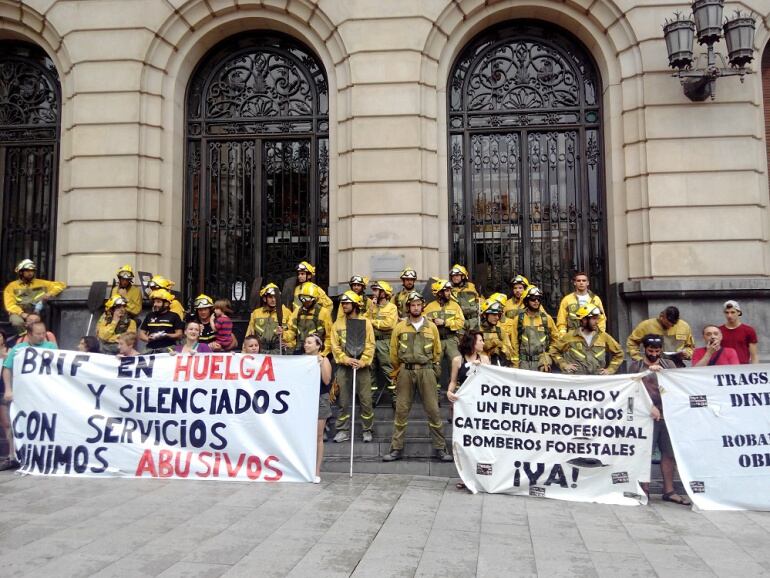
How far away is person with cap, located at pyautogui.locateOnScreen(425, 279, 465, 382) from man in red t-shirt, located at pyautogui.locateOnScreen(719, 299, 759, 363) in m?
3.70

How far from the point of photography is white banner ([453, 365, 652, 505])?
679 centimetres

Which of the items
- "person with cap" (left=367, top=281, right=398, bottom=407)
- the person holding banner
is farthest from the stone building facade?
the person holding banner

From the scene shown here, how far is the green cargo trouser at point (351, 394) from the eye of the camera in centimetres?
849

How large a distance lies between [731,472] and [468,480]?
281 centimetres

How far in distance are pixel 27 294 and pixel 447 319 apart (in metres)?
7.52

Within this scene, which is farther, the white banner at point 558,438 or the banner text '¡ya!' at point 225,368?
the banner text '¡ya!' at point 225,368

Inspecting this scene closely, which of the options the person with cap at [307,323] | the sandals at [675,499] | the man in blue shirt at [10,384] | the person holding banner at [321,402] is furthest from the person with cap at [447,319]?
the man in blue shirt at [10,384]

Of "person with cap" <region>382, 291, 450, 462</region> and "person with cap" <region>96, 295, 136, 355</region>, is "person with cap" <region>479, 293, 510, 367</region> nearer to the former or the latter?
"person with cap" <region>382, 291, 450, 462</region>

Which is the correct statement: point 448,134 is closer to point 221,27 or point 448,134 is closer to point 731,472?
point 221,27

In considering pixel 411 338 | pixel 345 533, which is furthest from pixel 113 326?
pixel 345 533

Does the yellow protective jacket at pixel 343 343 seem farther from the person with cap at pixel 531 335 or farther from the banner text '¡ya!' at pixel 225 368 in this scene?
the person with cap at pixel 531 335

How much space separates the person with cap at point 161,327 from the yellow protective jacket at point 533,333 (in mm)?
5158

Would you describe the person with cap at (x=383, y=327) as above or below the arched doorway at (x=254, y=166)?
below

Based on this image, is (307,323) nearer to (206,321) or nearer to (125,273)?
(206,321)
